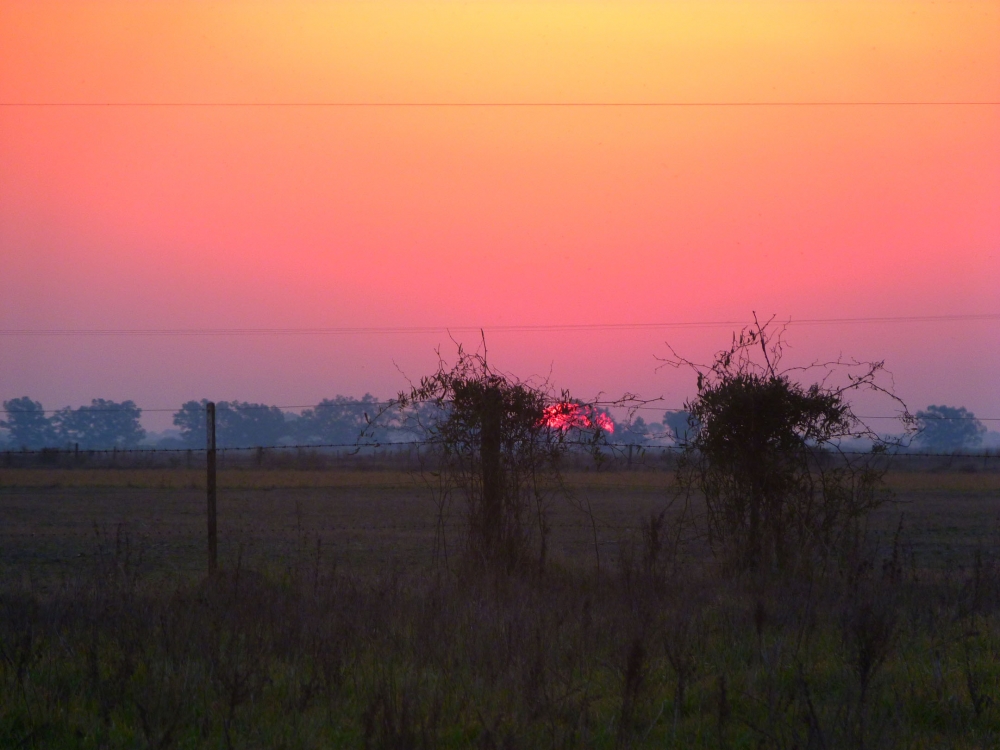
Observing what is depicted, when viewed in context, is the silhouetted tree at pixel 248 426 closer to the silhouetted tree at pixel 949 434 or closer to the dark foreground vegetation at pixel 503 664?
the silhouetted tree at pixel 949 434

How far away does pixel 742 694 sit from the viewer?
509cm

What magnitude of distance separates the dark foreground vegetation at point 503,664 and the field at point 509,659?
21 mm

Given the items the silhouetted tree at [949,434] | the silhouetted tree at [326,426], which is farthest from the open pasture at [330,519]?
the silhouetted tree at [326,426]

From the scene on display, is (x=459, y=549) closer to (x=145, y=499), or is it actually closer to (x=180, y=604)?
(x=180, y=604)

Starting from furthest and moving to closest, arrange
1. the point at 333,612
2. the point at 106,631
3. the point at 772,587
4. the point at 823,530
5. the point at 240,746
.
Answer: the point at 823,530
the point at 772,587
the point at 333,612
the point at 106,631
the point at 240,746

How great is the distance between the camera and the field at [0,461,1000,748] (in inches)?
175

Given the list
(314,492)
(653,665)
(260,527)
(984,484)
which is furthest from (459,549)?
(984,484)

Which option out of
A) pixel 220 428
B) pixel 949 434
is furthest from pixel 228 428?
pixel 949 434

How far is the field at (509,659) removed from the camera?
4.43 meters

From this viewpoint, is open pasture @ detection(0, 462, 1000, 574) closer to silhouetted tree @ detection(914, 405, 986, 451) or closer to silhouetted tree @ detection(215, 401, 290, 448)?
silhouetted tree @ detection(914, 405, 986, 451)

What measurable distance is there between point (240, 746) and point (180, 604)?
120 inches

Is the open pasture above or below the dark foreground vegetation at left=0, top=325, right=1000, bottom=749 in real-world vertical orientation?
below

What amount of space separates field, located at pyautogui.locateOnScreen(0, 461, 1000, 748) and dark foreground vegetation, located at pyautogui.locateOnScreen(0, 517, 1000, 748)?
21mm

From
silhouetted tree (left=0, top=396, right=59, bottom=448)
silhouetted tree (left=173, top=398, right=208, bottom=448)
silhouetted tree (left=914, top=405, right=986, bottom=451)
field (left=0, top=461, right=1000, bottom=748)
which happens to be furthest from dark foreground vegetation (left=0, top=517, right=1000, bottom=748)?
silhouetted tree (left=0, top=396, right=59, bottom=448)
